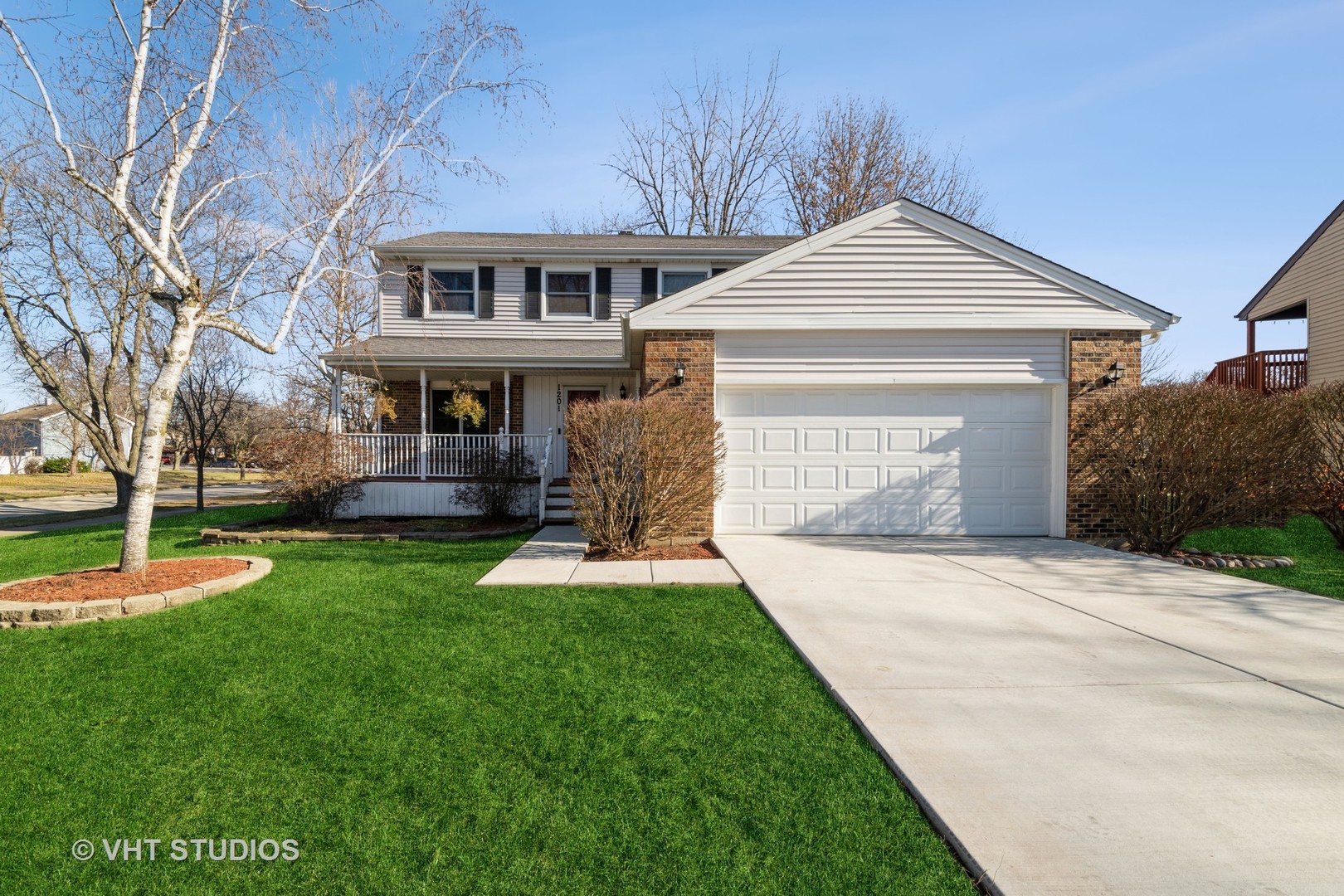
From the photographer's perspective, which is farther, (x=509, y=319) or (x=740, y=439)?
(x=509, y=319)

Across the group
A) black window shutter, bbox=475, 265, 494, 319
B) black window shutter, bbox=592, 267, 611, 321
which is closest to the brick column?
black window shutter, bbox=475, 265, 494, 319

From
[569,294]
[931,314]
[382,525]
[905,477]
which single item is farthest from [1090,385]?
[382,525]

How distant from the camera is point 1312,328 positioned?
1585cm

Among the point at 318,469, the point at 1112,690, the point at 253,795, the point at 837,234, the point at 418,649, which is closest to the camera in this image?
the point at 253,795

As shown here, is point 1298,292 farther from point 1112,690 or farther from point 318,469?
point 318,469

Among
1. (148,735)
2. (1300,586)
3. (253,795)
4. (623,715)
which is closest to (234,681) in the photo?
(148,735)

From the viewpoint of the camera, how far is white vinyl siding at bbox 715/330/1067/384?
8.77m

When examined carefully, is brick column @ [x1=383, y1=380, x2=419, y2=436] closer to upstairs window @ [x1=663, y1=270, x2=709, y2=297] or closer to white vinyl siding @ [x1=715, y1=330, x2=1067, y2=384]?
upstairs window @ [x1=663, y1=270, x2=709, y2=297]

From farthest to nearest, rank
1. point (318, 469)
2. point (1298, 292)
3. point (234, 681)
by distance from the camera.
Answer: point (1298, 292) < point (318, 469) < point (234, 681)

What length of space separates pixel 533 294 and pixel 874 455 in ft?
31.8

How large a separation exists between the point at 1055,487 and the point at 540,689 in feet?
26.9

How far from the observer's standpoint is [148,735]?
3.12m

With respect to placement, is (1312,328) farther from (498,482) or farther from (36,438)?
(36,438)

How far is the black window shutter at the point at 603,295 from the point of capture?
15.1 metres
